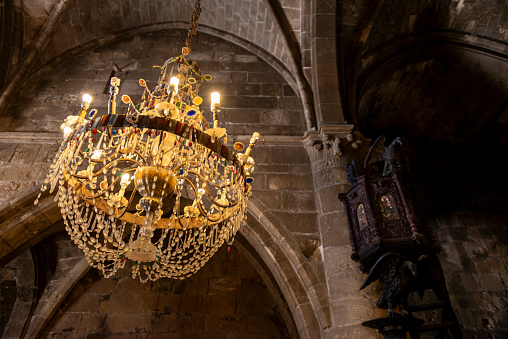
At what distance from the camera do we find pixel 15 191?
4.50m

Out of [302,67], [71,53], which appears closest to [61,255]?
[71,53]

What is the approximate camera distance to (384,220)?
354 centimetres

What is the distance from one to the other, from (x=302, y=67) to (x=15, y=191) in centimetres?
454

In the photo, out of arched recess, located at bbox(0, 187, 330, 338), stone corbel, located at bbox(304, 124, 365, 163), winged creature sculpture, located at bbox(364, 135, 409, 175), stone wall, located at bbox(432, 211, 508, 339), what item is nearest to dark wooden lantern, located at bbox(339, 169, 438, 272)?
winged creature sculpture, located at bbox(364, 135, 409, 175)

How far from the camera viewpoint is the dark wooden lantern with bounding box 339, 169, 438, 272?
3.39m

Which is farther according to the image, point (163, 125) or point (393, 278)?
point (393, 278)

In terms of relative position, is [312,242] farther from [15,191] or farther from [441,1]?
[441,1]

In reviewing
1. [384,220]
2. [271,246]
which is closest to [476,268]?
[384,220]

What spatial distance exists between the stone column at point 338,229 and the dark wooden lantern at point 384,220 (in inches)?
8.8

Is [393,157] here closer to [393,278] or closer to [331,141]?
[331,141]

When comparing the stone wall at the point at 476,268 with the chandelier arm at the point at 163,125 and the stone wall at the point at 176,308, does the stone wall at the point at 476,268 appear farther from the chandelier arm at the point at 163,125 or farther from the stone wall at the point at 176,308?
the chandelier arm at the point at 163,125

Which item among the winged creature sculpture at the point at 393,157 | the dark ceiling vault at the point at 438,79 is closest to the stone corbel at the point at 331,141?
the dark ceiling vault at the point at 438,79

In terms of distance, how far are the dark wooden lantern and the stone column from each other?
22 cm

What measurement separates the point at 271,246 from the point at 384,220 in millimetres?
1332
